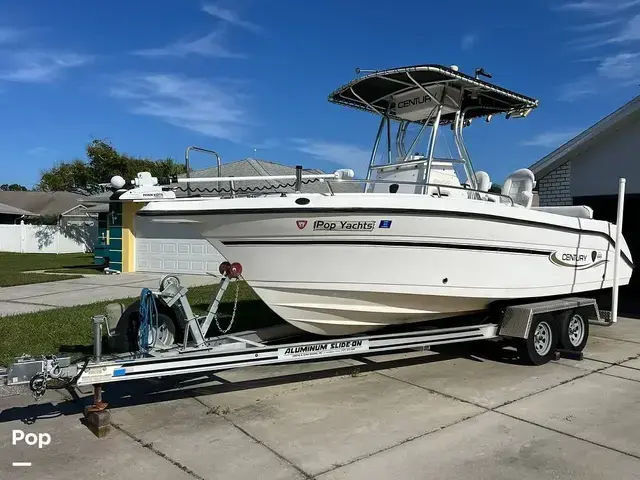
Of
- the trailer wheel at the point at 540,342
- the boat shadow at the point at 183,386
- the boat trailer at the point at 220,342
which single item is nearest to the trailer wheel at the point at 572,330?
the boat trailer at the point at 220,342

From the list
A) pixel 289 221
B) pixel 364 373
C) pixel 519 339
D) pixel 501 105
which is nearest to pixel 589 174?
pixel 501 105

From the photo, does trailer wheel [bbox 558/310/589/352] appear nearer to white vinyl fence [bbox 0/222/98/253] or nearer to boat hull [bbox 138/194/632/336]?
boat hull [bbox 138/194/632/336]

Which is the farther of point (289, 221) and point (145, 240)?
point (145, 240)

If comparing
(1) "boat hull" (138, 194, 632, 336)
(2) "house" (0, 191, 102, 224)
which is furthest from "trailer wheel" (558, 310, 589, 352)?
(2) "house" (0, 191, 102, 224)

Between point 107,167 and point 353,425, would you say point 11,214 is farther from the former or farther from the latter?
point 353,425

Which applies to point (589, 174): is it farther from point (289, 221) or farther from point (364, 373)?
point (289, 221)

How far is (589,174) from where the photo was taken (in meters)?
11.0

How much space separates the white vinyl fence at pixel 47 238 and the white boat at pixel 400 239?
28.0 m

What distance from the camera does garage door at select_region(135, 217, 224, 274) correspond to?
16391mm

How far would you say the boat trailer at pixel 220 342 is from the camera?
4156mm

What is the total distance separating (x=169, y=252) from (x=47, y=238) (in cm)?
1786

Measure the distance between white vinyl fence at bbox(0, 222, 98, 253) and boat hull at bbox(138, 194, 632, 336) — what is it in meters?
28.2

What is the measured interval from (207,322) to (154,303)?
1.71 ft

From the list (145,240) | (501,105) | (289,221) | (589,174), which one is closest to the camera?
(289,221)
